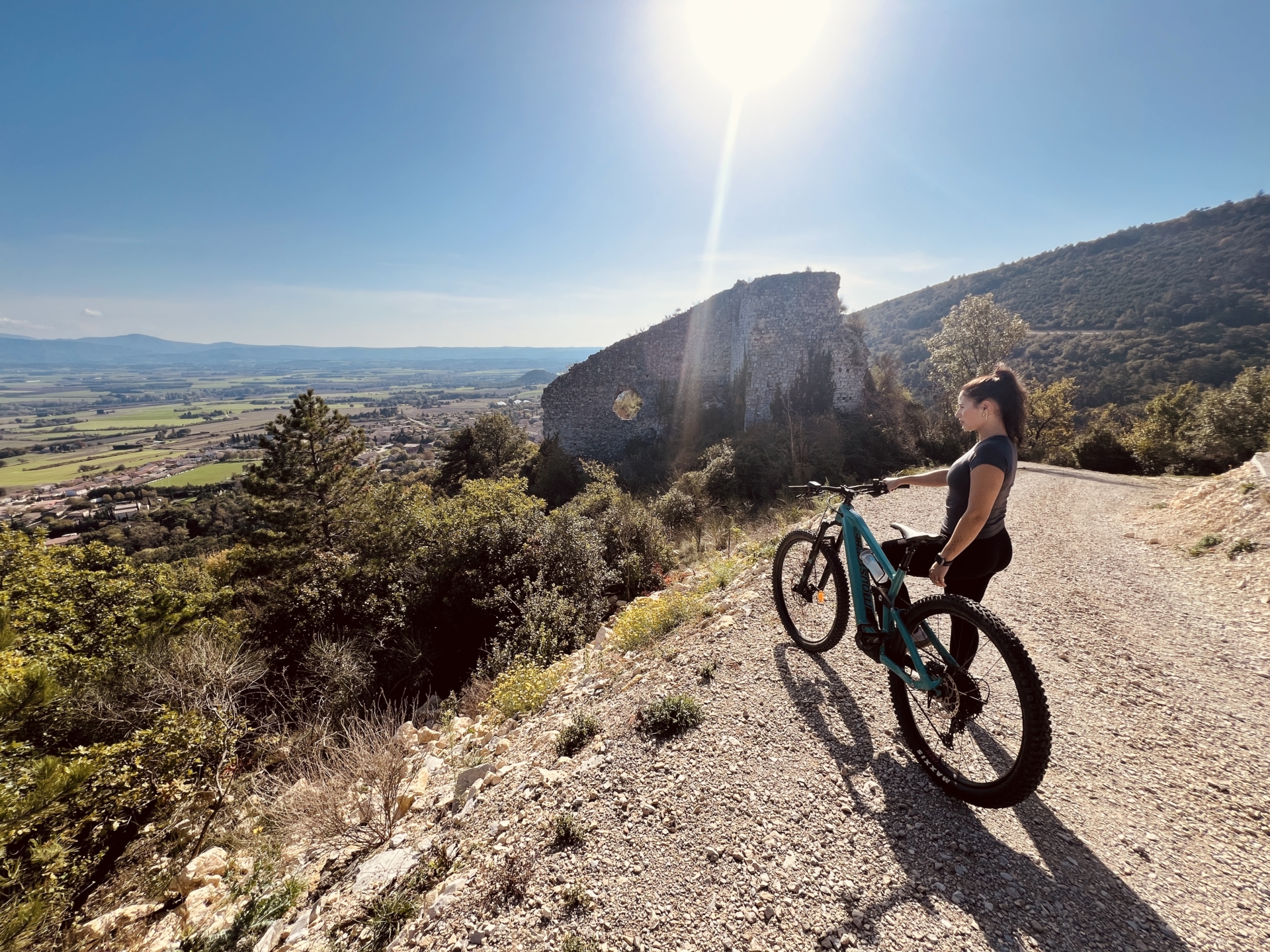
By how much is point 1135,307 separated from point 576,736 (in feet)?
199

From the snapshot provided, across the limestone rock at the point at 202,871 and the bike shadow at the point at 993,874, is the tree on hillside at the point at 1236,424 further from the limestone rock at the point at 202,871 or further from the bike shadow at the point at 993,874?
the limestone rock at the point at 202,871

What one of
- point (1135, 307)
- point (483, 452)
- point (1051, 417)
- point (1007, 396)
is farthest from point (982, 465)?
point (1135, 307)

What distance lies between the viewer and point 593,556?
813 cm

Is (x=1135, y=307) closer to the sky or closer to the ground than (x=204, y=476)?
closer to the sky

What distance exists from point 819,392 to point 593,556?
16.6m

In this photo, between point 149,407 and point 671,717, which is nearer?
point 671,717

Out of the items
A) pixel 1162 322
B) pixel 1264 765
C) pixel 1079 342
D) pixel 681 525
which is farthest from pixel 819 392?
pixel 1162 322

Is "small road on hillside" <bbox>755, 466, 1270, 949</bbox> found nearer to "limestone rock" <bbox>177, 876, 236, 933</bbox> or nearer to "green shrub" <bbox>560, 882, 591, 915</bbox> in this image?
"green shrub" <bbox>560, 882, 591, 915</bbox>

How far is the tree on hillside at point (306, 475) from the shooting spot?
13969mm

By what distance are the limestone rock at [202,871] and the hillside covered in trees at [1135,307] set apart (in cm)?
2495

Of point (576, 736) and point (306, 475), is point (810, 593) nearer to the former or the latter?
point (576, 736)

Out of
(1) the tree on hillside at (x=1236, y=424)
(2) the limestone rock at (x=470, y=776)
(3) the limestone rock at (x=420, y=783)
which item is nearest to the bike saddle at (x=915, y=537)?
(2) the limestone rock at (x=470, y=776)

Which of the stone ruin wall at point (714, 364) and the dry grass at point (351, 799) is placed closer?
the dry grass at point (351, 799)

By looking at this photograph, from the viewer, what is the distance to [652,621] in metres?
5.14
